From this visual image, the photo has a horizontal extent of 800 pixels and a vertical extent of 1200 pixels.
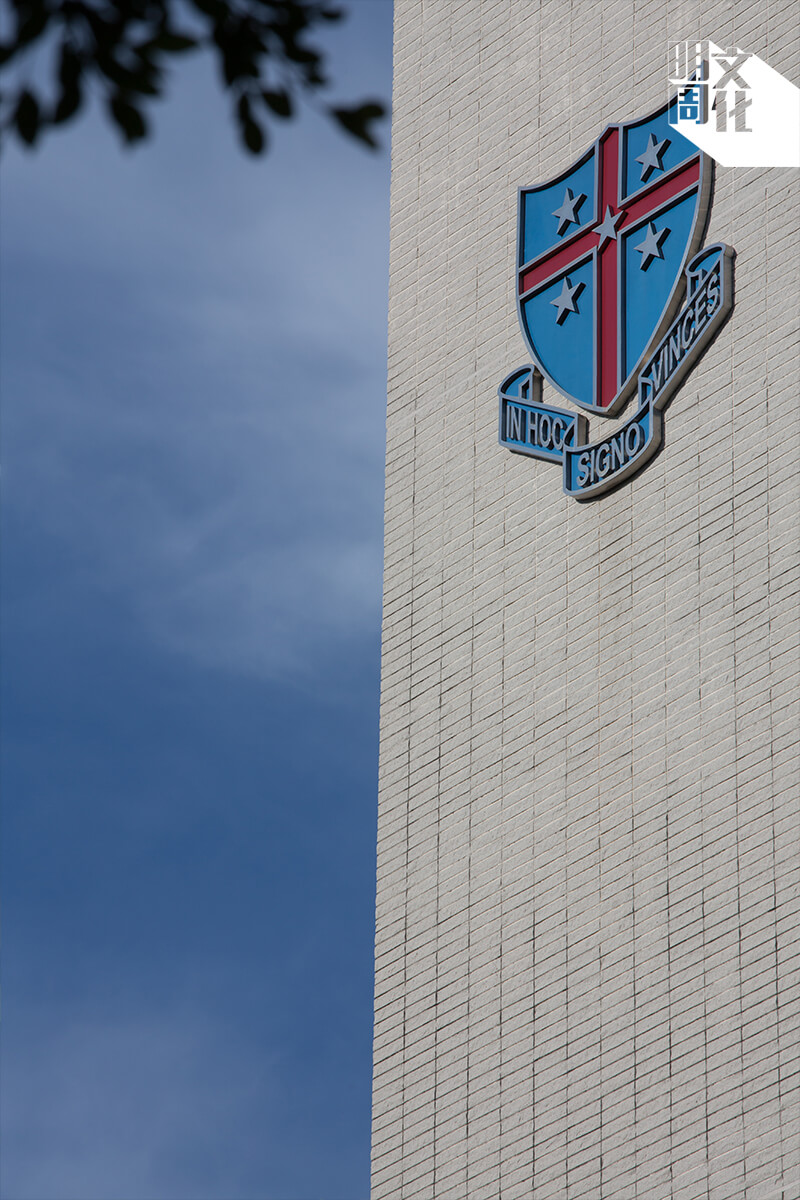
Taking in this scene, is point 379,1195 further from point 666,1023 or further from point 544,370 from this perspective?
point 544,370

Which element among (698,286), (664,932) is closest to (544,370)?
(698,286)

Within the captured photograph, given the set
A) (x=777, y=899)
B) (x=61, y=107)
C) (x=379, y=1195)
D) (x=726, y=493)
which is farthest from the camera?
(x=379, y=1195)

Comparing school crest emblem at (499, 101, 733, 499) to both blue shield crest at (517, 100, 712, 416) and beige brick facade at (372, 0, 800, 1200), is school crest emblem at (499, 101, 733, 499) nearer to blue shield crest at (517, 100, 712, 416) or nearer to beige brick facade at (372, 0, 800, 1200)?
blue shield crest at (517, 100, 712, 416)

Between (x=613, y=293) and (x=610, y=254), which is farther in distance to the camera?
(x=610, y=254)

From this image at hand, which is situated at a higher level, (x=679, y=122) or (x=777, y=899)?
(x=679, y=122)

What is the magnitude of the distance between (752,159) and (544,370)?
241cm

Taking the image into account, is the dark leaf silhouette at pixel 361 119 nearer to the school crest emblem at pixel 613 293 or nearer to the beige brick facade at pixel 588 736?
the beige brick facade at pixel 588 736

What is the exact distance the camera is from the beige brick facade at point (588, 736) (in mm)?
14758

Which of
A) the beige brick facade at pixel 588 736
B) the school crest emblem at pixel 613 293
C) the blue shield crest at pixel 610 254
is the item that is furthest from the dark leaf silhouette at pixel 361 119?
the blue shield crest at pixel 610 254

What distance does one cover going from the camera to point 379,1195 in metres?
16.9

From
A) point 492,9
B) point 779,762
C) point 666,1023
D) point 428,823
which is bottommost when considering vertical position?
point 666,1023

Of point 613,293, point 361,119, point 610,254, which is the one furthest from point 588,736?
point 361,119

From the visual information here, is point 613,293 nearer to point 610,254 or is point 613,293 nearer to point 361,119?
point 610,254

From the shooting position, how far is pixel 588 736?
53.4 feet
